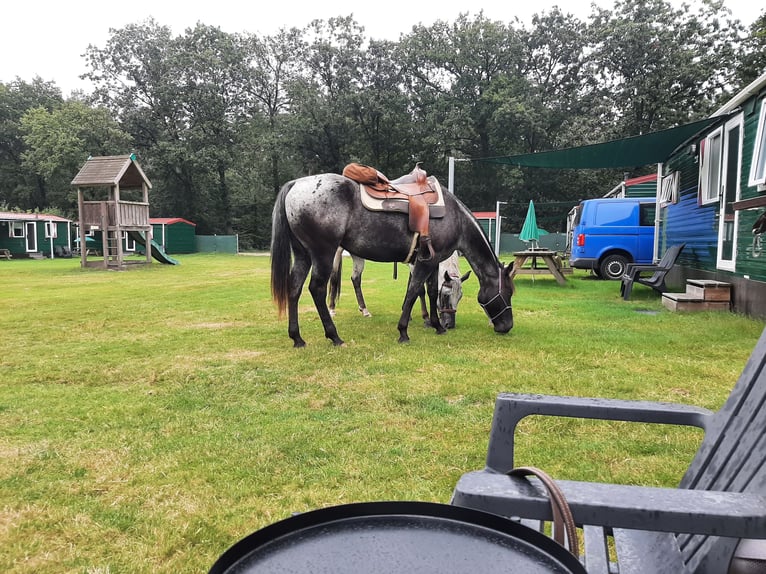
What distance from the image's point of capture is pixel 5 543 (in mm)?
1906

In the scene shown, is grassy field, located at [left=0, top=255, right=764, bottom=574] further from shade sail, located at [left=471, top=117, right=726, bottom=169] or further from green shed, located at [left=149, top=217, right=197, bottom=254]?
green shed, located at [left=149, top=217, right=197, bottom=254]

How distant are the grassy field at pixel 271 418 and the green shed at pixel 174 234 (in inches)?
1062

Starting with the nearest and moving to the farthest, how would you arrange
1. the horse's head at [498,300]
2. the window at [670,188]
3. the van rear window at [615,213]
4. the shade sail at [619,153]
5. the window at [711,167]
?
the horse's head at [498,300]
the window at [711,167]
the shade sail at [619,153]
the window at [670,188]
the van rear window at [615,213]

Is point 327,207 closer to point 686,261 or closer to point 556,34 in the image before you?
point 686,261

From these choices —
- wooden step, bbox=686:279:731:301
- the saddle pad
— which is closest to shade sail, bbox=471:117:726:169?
wooden step, bbox=686:279:731:301

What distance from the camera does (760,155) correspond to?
20.3 ft

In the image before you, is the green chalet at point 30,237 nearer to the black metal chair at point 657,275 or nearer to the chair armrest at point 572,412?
the black metal chair at point 657,275

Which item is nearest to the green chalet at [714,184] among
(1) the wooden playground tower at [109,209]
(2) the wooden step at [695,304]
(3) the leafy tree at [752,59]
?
(2) the wooden step at [695,304]

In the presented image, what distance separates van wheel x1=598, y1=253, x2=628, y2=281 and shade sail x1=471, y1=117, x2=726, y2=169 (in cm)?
277

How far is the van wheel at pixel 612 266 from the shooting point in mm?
13000

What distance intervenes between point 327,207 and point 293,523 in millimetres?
4769

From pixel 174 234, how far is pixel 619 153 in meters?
29.7

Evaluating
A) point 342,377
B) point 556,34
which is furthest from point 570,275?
point 556,34

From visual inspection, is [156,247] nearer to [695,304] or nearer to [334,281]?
[334,281]
